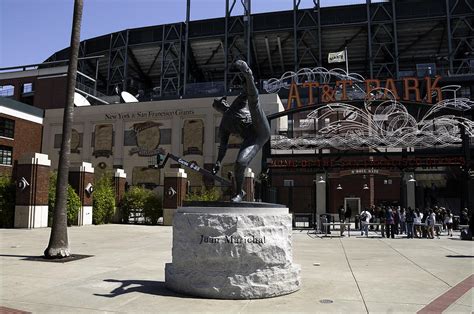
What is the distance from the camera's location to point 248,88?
8.66m

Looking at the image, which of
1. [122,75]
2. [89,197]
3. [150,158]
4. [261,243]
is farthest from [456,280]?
[122,75]

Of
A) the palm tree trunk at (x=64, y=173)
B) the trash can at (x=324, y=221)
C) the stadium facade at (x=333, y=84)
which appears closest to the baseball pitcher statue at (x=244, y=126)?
the palm tree trunk at (x=64, y=173)

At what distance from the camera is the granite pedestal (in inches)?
283

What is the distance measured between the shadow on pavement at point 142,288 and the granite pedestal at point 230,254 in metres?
0.18

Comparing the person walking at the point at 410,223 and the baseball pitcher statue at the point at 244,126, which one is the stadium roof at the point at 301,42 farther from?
the baseball pitcher statue at the point at 244,126

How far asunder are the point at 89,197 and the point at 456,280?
22973 mm

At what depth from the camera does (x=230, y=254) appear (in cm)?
724

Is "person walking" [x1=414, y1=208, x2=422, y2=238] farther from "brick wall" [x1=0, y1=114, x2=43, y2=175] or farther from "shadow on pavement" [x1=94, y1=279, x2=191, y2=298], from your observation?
"brick wall" [x1=0, y1=114, x2=43, y2=175]

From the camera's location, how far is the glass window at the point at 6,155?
37.2 meters

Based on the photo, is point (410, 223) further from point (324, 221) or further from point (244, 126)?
point (244, 126)

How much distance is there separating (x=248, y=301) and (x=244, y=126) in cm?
380

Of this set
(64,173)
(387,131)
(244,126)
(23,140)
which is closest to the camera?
(244,126)

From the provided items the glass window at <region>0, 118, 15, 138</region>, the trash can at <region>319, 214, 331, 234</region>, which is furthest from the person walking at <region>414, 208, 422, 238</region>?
the glass window at <region>0, 118, 15, 138</region>

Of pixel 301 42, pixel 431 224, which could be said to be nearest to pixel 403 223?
pixel 431 224
